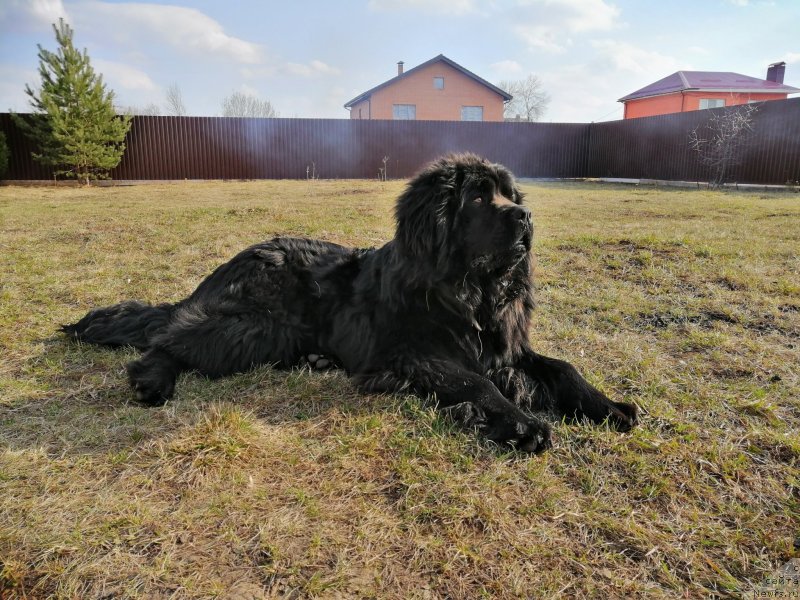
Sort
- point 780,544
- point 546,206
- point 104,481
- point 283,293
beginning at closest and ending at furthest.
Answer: point 780,544, point 104,481, point 283,293, point 546,206

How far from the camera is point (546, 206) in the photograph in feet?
38.2

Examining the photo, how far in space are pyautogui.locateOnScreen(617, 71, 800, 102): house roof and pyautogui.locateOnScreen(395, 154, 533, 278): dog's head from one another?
38383mm

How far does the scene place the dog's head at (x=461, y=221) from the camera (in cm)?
275

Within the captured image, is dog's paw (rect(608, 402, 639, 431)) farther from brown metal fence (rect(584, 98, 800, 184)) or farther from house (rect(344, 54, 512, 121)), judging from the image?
house (rect(344, 54, 512, 121))

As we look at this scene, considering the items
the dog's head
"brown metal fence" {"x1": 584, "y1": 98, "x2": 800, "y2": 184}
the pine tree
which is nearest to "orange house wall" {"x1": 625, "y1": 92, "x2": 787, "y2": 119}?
"brown metal fence" {"x1": 584, "y1": 98, "x2": 800, "y2": 184}

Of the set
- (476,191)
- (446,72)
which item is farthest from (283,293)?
(446,72)

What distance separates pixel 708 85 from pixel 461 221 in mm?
40829

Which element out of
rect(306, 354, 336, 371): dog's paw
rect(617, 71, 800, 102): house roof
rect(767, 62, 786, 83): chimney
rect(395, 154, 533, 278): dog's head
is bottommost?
rect(306, 354, 336, 371): dog's paw

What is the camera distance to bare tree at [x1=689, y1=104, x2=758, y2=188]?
53.6 feet

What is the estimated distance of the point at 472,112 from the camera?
37.5 metres

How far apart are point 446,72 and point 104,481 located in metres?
38.9

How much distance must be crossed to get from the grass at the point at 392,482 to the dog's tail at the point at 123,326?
0.13 m

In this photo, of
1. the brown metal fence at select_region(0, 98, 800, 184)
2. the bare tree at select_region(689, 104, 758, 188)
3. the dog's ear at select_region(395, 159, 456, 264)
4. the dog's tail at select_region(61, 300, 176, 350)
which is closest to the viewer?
the dog's ear at select_region(395, 159, 456, 264)

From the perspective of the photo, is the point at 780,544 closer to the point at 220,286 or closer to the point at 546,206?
the point at 220,286
